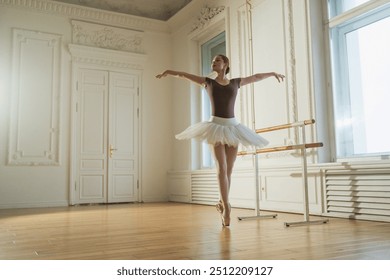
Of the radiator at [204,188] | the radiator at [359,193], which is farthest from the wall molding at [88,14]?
the radiator at [359,193]

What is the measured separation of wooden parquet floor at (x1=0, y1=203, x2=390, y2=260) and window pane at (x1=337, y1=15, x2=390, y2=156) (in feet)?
2.89

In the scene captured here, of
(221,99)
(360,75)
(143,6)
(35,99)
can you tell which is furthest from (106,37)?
(360,75)

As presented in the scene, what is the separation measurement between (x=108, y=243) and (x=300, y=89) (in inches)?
112

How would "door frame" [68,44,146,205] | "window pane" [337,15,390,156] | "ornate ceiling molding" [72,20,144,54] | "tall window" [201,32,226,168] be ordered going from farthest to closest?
"ornate ceiling molding" [72,20,144,54]
"tall window" [201,32,226,168]
"door frame" [68,44,146,205]
"window pane" [337,15,390,156]

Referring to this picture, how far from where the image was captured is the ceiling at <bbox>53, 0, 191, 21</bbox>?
6.70 meters

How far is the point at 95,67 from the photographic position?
6.54 meters

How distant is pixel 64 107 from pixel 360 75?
4569 millimetres

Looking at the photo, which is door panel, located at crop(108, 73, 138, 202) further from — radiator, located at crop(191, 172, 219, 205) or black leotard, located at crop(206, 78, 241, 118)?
black leotard, located at crop(206, 78, 241, 118)

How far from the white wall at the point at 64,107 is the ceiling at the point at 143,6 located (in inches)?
6.0

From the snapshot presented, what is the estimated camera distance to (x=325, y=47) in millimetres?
4152

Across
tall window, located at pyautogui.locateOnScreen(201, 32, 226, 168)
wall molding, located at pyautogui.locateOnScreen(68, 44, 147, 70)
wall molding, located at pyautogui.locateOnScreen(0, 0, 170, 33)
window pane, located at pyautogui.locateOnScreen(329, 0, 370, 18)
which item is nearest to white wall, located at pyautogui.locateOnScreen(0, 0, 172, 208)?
wall molding, located at pyautogui.locateOnScreen(0, 0, 170, 33)

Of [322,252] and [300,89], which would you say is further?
[300,89]
